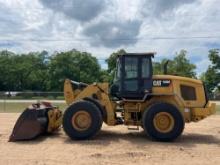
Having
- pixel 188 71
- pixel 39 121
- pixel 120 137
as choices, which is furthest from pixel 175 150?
pixel 188 71

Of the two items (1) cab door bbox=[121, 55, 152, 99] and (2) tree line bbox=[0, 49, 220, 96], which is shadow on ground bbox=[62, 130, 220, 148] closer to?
(1) cab door bbox=[121, 55, 152, 99]

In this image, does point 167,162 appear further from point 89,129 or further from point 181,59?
point 181,59

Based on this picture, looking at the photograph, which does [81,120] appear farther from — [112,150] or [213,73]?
[213,73]

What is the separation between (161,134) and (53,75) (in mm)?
71631

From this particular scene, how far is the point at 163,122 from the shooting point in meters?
15.5

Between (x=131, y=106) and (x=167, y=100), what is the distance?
1.19 meters

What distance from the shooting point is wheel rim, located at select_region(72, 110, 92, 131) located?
→ 15438 mm

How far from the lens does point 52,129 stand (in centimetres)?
1645

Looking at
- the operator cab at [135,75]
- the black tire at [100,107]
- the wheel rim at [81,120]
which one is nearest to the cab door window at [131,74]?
the operator cab at [135,75]

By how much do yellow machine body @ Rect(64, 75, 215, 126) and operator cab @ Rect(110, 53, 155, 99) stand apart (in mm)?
197

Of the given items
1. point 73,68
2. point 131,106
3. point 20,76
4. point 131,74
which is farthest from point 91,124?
point 20,76

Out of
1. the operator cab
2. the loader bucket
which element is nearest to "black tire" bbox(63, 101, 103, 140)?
the loader bucket

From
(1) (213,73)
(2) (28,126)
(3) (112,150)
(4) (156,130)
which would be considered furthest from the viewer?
(1) (213,73)

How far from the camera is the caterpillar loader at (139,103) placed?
50.4 feet
